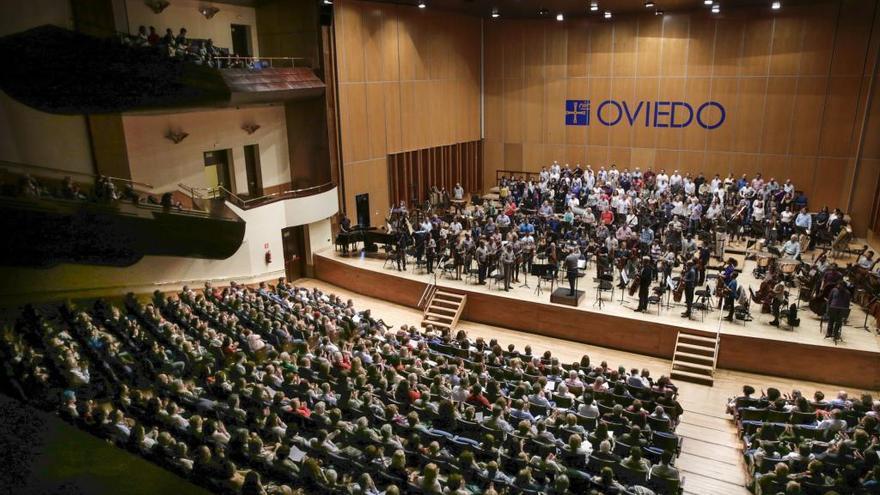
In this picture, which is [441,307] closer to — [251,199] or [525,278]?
[525,278]

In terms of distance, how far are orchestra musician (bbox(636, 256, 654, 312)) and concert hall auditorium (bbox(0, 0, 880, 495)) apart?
0.26 feet

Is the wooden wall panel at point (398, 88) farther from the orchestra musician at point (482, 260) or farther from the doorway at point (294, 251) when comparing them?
the orchestra musician at point (482, 260)

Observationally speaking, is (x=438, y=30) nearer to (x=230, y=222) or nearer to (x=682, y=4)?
(x=682, y=4)

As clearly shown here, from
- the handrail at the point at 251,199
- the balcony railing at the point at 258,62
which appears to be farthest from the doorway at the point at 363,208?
the balcony railing at the point at 258,62

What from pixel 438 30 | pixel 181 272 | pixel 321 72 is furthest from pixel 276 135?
pixel 438 30

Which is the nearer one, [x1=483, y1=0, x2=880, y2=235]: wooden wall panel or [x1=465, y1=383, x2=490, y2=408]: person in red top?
[x1=465, y1=383, x2=490, y2=408]: person in red top

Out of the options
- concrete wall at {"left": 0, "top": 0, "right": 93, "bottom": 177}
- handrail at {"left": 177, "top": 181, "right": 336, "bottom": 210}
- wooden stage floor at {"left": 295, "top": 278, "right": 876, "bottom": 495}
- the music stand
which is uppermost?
concrete wall at {"left": 0, "top": 0, "right": 93, "bottom": 177}

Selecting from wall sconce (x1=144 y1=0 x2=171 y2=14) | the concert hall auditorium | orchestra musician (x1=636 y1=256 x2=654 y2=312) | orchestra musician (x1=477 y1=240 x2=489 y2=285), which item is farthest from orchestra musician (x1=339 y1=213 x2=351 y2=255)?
orchestra musician (x1=636 y1=256 x2=654 y2=312)

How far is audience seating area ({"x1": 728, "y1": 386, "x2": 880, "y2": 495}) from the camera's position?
6.91m

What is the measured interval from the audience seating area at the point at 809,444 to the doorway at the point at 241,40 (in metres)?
15.9

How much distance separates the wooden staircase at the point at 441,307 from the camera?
14.7 meters

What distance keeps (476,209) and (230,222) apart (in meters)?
7.94

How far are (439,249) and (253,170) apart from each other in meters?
6.50

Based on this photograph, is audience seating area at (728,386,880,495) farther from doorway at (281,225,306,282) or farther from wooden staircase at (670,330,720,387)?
doorway at (281,225,306,282)
